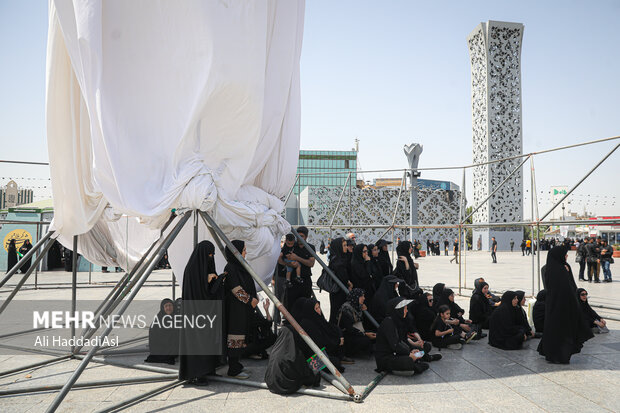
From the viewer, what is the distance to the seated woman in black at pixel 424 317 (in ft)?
21.2

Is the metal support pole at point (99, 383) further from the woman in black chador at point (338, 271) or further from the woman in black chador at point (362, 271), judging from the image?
the woman in black chador at point (362, 271)

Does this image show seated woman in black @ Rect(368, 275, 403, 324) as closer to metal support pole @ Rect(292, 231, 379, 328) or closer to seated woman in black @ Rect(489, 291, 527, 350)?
metal support pole @ Rect(292, 231, 379, 328)

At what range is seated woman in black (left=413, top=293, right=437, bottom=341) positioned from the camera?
6.45 m

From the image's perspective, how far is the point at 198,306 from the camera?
463cm

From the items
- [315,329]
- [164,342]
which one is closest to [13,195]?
[164,342]

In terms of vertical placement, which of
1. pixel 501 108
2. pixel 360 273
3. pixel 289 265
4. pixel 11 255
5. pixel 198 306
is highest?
pixel 501 108

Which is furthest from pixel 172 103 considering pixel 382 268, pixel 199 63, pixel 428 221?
pixel 428 221

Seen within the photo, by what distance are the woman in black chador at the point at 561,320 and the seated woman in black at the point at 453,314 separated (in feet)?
4.39

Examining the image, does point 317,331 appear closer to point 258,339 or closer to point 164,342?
point 258,339

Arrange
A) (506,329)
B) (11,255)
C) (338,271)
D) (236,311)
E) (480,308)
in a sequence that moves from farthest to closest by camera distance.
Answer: (11,255) → (480,308) → (338,271) → (506,329) → (236,311)

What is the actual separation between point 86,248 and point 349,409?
217 inches

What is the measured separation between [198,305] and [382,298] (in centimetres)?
304

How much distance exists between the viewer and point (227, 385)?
4762mm

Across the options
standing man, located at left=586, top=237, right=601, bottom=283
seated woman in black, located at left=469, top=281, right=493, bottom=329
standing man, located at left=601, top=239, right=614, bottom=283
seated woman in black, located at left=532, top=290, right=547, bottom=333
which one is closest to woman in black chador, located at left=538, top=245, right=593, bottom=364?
seated woman in black, located at left=532, top=290, right=547, bottom=333
